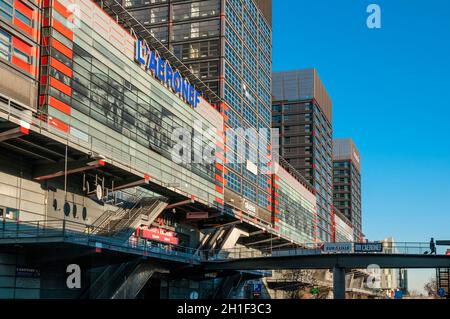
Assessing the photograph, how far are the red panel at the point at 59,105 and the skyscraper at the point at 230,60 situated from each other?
4008cm

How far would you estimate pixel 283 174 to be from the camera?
395 ft

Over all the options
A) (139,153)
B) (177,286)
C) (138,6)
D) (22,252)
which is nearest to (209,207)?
(177,286)

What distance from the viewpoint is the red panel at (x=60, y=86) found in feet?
152

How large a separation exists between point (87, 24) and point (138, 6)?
53828 millimetres

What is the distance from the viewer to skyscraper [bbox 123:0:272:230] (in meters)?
92.8

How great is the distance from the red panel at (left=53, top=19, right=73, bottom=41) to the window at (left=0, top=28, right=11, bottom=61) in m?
4.97

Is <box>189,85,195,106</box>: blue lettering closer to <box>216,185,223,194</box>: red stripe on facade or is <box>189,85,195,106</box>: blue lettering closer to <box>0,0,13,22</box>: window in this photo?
<box>216,185,223,194</box>: red stripe on facade

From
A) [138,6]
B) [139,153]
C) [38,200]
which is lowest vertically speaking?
[38,200]

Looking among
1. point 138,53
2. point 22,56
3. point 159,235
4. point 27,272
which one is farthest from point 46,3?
point 159,235

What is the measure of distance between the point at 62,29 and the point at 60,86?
4.67 meters

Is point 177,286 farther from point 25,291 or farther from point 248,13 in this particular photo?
point 248,13

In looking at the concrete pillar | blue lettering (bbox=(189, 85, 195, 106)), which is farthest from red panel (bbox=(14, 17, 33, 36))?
the concrete pillar

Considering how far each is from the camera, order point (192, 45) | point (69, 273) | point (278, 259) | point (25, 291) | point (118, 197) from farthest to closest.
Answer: point (192, 45)
point (278, 259)
point (118, 197)
point (69, 273)
point (25, 291)

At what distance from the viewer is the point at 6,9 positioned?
4294cm
